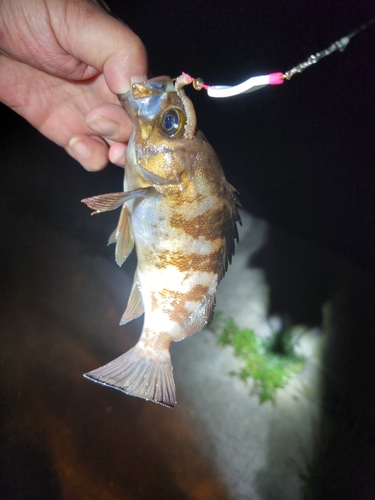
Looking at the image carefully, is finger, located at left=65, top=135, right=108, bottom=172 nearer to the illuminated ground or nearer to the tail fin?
the tail fin

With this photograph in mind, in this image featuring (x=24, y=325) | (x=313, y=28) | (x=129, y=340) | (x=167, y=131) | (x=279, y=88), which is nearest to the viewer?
(x=167, y=131)

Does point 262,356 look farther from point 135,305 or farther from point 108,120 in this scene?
point 108,120

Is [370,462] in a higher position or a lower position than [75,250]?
lower

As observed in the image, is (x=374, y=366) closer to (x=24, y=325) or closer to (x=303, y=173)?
(x=303, y=173)

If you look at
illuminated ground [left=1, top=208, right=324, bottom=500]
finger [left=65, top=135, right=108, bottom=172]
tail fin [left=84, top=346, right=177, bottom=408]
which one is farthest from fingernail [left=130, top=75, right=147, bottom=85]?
illuminated ground [left=1, top=208, right=324, bottom=500]

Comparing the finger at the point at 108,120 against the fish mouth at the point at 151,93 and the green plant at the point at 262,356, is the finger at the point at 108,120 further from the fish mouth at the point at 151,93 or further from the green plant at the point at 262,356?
the green plant at the point at 262,356

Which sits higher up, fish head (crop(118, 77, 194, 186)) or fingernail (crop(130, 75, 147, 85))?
fingernail (crop(130, 75, 147, 85))

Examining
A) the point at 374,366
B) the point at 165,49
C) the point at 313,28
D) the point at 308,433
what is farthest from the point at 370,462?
the point at 165,49
